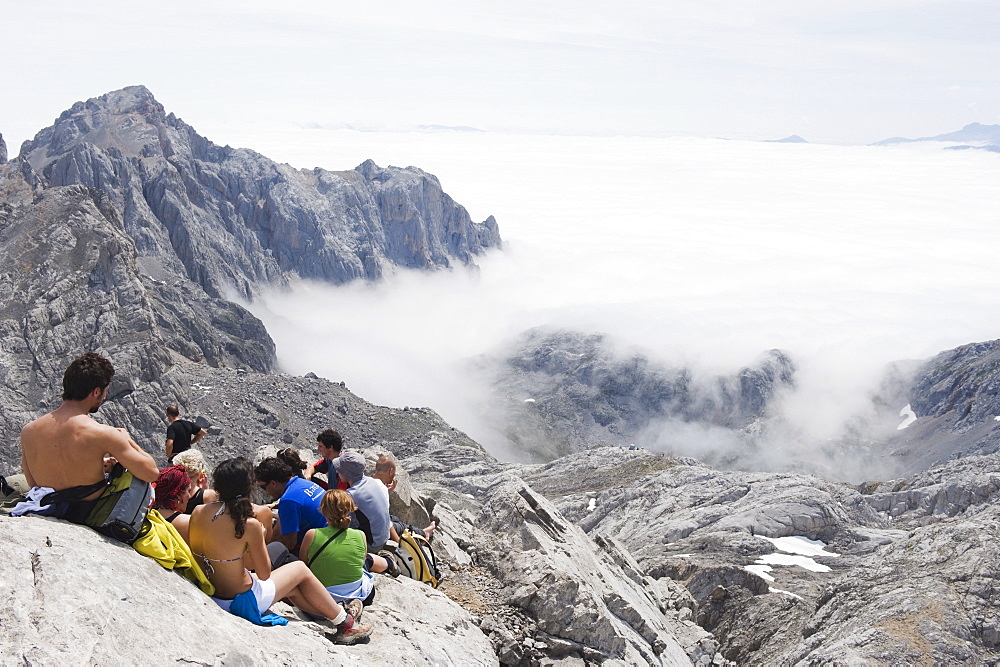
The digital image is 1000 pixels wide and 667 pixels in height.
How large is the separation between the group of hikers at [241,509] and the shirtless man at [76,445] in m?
0.02

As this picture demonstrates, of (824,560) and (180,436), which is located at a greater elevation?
(180,436)

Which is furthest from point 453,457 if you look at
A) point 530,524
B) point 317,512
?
point 317,512

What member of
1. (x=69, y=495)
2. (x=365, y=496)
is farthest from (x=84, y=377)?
(x=365, y=496)

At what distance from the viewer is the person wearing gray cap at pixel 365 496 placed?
17656 mm

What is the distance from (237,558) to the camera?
13391mm

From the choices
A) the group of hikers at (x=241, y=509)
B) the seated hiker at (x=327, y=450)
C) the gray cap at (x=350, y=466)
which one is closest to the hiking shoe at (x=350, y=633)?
the group of hikers at (x=241, y=509)

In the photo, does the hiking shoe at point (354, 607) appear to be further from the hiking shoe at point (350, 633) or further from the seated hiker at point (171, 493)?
the seated hiker at point (171, 493)

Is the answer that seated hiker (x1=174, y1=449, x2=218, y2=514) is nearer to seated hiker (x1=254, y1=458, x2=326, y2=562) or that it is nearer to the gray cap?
seated hiker (x1=254, y1=458, x2=326, y2=562)

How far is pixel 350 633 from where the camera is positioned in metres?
14.4

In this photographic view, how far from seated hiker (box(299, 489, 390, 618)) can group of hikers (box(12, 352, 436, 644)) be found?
0.8 inches

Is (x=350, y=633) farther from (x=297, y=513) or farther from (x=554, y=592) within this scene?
(x=554, y=592)

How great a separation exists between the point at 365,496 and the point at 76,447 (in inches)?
260

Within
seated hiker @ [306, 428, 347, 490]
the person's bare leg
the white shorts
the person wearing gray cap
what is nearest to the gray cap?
the person wearing gray cap

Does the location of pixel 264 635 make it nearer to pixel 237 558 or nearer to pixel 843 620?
pixel 237 558
